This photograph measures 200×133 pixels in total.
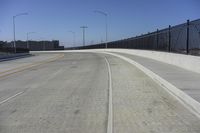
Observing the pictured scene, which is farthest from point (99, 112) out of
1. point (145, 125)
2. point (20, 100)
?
point (20, 100)

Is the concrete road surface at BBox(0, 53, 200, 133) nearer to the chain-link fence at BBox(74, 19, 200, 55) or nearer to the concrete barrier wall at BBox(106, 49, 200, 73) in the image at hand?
the concrete barrier wall at BBox(106, 49, 200, 73)

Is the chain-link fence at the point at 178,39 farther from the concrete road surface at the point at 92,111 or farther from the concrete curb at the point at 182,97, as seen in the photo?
the concrete road surface at the point at 92,111

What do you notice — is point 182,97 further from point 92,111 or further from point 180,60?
point 180,60

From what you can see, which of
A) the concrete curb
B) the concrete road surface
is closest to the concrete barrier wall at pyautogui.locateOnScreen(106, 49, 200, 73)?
the concrete curb

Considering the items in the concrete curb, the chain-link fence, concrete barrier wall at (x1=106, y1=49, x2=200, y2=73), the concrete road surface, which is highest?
the chain-link fence

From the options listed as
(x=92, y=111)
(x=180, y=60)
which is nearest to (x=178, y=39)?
(x=180, y=60)

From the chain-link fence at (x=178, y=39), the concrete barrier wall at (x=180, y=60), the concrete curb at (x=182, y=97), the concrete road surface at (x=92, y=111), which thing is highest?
the chain-link fence at (x=178, y=39)

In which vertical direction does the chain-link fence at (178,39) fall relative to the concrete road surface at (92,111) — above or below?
above

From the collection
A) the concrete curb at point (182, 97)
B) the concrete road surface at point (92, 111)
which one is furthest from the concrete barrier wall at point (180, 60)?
the concrete road surface at point (92, 111)

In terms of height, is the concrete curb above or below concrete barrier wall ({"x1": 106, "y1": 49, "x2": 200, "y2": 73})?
below

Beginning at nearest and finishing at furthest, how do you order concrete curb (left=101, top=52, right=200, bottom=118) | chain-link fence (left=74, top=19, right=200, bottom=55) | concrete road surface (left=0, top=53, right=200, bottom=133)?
concrete road surface (left=0, top=53, right=200, bottom=133), concrete curb (left=101, top=52, right=200, bottom=118), chain-link fence (left=74, top=19, right=200, bottom=55)

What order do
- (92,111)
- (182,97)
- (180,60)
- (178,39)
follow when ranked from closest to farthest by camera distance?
(92,111), (182,97), (180,60), (178,39)

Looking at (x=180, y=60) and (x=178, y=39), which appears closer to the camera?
(x=180, y=60)

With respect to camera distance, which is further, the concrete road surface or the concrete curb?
the concrete curb
